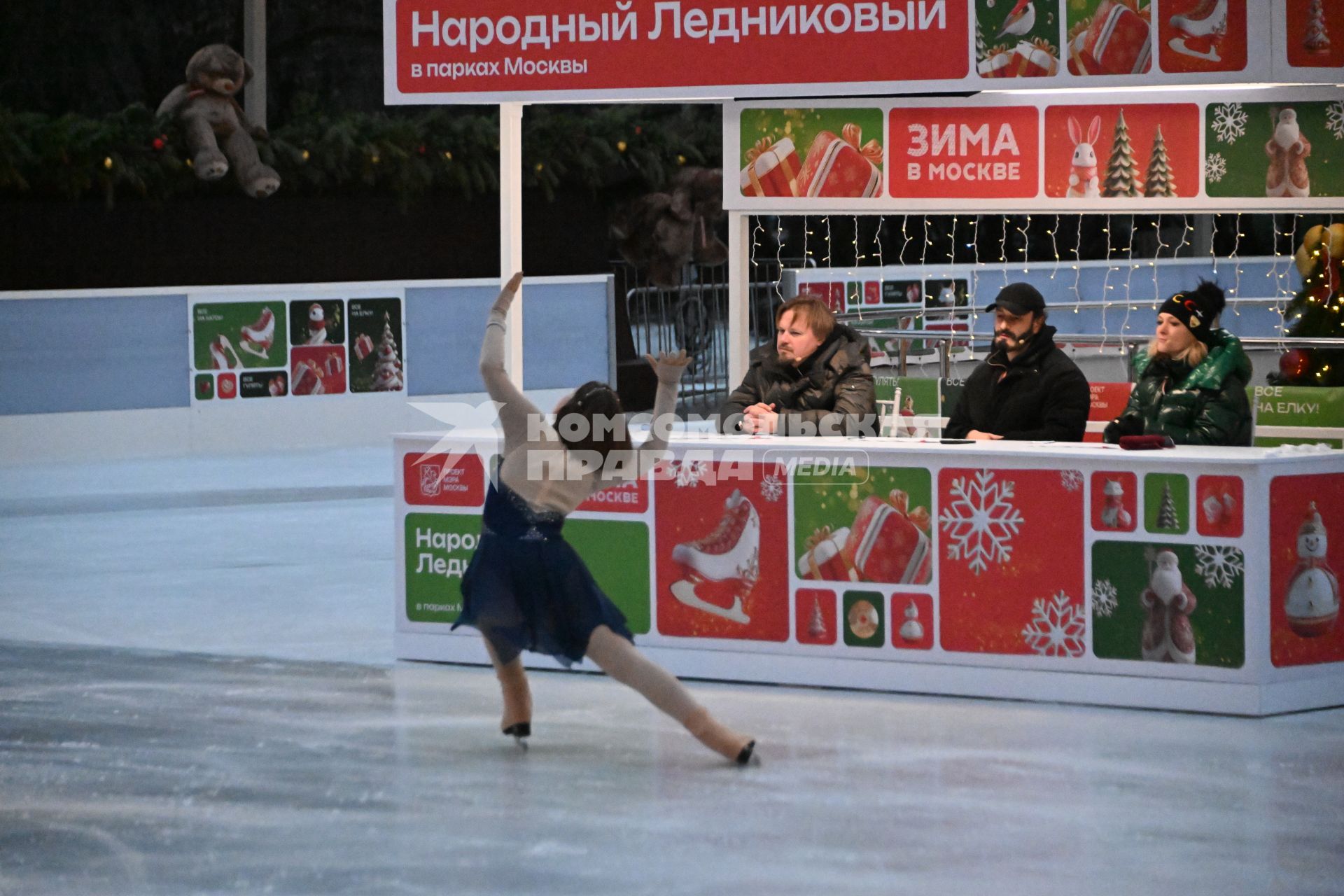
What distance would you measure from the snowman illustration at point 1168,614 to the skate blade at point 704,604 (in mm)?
1506

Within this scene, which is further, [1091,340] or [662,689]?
[1091,340]

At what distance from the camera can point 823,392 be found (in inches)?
324

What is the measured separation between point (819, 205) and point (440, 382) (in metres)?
7.54

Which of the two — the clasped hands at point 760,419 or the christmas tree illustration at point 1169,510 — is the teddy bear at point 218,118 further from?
the christmas tree illustration at point 1169,510

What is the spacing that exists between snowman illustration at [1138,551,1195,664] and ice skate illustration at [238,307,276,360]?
397 inches

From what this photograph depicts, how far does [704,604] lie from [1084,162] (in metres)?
3.05

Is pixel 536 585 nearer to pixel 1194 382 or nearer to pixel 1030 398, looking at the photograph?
pixel 1030 398

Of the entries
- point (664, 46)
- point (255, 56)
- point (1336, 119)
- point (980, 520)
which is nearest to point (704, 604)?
point (980, 520)

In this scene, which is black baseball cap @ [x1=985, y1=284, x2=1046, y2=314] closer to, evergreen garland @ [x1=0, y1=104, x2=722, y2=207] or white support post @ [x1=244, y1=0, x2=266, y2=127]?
evergreen garland @ [x1=0, y1=104, x2=722, y2=207]

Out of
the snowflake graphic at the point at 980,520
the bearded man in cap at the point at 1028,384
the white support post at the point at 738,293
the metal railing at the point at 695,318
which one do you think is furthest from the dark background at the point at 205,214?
the snowflake graphic at the point at 980,520

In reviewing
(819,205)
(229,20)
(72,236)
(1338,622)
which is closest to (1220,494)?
(1338,622)

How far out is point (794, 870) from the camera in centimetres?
536

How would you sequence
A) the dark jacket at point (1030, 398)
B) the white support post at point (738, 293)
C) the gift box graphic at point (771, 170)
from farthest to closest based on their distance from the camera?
1. the white support post at point (738, 293)
2. the gift box graphic at point (771, 170)
3. the dark jacket at point (1030, 398)

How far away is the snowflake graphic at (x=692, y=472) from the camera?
7.86m
